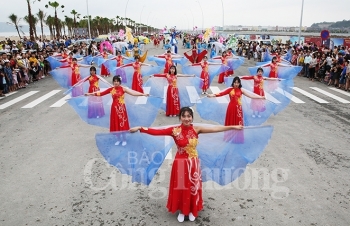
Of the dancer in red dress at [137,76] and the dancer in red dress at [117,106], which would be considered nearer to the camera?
the dancer in red dress at [117,106]

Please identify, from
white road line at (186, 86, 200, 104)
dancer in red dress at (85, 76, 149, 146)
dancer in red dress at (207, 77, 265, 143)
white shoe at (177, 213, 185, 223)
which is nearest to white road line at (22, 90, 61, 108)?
dancer in red dress at (85, 76, 149, 146)

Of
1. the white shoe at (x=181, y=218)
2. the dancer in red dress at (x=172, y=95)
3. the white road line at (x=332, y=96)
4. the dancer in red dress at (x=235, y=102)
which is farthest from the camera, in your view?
the white road line at (x=332, y=96)

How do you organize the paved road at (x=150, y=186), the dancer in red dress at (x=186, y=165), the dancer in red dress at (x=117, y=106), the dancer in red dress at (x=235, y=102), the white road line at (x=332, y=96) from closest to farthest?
the dancer in red dress at (x=186, y=165), the paved road at (x=150, y=186), the dancer in red dress at (x=235, y=102), the dancer in red dress at (x=117, y=106), the white road line at (x=332, y=96)

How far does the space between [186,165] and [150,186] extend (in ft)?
5.49

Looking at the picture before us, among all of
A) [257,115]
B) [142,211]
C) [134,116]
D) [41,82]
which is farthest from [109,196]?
[41,82]

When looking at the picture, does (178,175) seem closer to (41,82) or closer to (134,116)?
(134,116)

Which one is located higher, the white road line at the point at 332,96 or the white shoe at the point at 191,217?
the white road line at the point at 332,96

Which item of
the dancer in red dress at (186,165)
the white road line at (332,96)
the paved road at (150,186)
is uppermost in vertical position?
the dancer in red dress at (186,165)

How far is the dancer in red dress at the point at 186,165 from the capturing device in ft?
14.3

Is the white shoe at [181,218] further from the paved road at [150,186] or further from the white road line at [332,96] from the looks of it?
the white road line at [332,96]

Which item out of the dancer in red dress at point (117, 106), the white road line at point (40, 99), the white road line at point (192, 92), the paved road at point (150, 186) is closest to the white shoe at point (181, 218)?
the paved road at point (150, 186)

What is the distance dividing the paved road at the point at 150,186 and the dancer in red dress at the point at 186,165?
33 centimetres

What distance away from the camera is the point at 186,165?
4457 mm

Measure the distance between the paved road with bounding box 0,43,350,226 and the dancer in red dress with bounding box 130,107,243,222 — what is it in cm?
33
